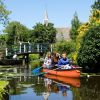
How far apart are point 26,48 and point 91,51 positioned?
3168 cm

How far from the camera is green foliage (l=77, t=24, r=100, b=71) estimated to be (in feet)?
113

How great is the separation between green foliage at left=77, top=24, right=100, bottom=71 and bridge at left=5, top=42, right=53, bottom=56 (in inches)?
1057

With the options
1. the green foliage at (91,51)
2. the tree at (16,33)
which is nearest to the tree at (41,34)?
the tree at (16,33)

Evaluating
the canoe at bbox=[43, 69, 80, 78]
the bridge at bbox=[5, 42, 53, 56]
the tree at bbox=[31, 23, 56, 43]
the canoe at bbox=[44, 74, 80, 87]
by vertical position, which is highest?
the tree at bbox=[31, 23, 56, 43]

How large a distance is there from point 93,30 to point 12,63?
24.4m

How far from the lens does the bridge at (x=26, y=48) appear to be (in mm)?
62516

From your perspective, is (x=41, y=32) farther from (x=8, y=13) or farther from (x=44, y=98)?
(x=44, y=98)

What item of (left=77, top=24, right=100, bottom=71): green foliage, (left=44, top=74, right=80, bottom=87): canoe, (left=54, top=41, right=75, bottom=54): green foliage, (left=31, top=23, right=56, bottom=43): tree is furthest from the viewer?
(left=31, top=23, right=56, bottom=43): tree

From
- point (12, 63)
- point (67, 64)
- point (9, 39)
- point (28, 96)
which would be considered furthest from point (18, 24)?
point (28, 96)

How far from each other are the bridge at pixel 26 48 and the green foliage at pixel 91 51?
26.8 meters

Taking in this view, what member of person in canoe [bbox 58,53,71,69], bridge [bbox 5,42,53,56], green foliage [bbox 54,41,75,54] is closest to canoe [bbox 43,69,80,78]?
person in canoe [bbox 58,53,71,69]

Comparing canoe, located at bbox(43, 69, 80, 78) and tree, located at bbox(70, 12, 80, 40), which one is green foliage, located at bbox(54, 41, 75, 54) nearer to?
canoe, located at bbox(43, 69, 80, 78)

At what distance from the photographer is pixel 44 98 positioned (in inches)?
707

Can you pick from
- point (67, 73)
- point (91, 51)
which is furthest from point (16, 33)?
point (67, 73)
